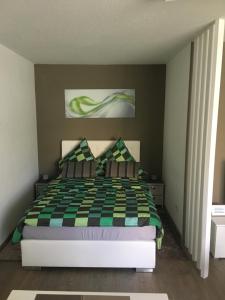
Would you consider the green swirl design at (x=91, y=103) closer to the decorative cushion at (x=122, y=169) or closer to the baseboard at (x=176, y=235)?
the decorative cushion at (x=122, y=169)

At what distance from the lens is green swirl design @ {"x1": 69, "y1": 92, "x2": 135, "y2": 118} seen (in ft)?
15.2

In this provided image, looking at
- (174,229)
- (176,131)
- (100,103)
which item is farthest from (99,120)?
(174,229)

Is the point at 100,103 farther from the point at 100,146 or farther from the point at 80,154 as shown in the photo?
the point at 80,154

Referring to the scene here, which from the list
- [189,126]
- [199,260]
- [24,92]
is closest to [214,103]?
[189,126]

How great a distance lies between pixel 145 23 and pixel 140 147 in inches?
103

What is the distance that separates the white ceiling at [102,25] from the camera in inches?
79.6

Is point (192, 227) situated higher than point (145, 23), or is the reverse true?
point (145, 23)

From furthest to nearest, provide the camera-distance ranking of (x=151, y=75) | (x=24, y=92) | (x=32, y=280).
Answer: (x=151, y=75) → (x=24, y=92) → (x=32, y=280)

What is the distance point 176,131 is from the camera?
12.2 feet

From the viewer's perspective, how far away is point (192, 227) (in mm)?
2893

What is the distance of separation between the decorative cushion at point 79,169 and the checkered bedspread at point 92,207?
0.47 meters

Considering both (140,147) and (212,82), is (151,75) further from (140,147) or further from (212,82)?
(212,82)

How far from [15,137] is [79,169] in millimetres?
1147

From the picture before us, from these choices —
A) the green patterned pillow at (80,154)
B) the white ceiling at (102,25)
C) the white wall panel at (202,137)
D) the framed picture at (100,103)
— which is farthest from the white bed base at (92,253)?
the framed picture at (100,103)
